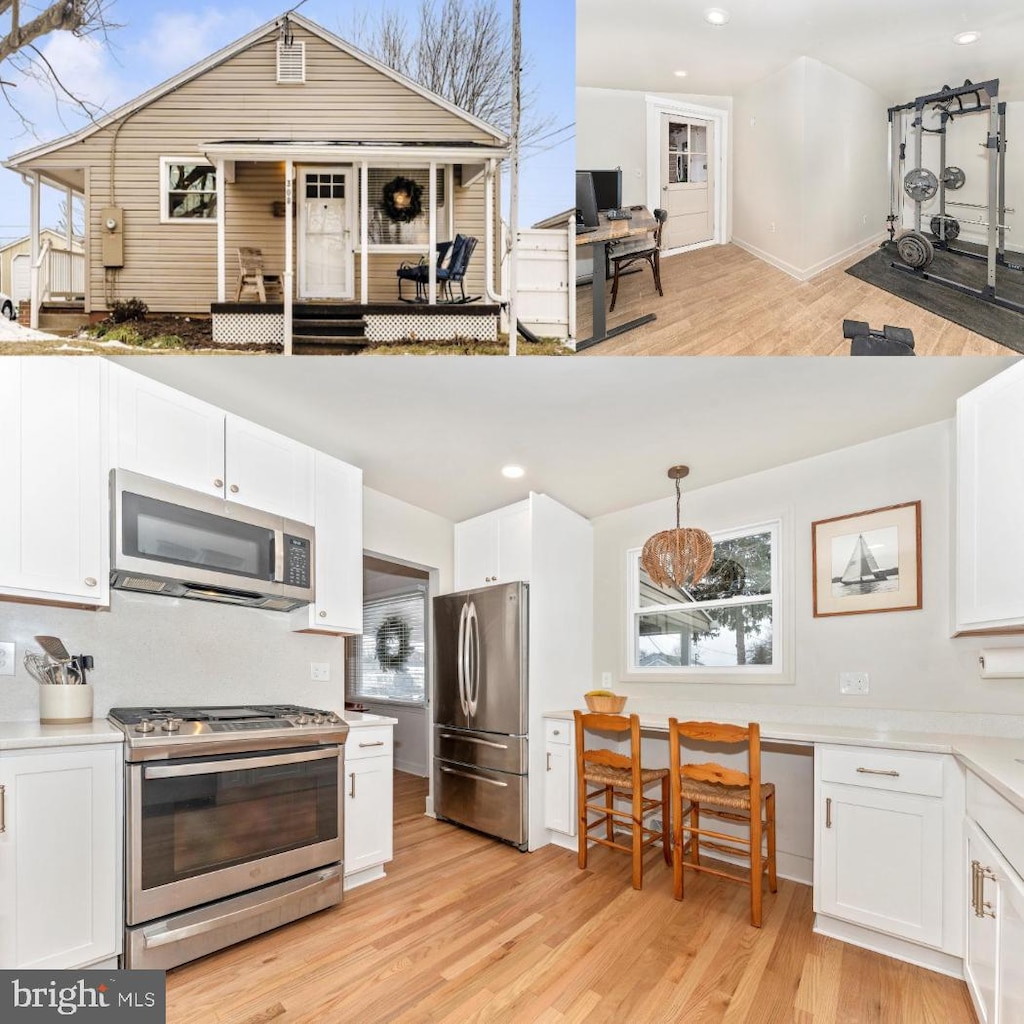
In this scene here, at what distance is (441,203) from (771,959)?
8.88ft

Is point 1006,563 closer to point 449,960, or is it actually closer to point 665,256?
point 665,256

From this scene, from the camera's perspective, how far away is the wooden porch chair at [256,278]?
6.39 feet

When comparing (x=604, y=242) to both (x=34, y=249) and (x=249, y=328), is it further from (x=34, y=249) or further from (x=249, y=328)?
(x=34, y=249)

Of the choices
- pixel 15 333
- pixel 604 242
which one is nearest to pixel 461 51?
pixel 604 242

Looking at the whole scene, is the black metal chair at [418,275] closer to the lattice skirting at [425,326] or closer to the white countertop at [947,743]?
the lattice skirting at [425,326]

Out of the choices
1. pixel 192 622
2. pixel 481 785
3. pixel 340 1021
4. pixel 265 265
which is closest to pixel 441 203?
pixel 265 265

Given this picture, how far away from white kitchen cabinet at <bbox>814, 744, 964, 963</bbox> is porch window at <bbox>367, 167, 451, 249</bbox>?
90.6 inches

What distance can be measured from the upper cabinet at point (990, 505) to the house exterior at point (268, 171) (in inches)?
73.7

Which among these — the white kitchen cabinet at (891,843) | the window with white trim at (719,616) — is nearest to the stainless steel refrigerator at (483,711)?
the window with white trim at (719,616)

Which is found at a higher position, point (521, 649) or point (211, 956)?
point (521, 649)

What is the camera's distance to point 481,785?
431cm

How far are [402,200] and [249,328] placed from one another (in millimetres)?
527

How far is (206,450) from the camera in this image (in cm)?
292

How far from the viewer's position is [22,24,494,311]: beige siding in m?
1.81
